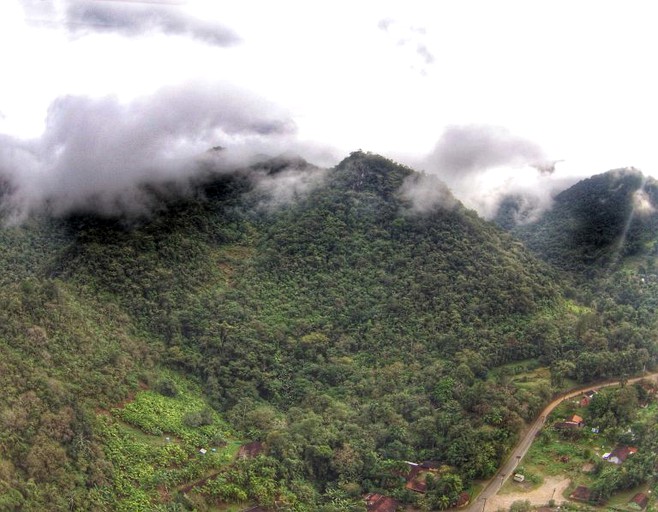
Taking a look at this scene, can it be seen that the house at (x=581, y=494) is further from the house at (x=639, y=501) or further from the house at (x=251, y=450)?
the house at (x=251, y=450)

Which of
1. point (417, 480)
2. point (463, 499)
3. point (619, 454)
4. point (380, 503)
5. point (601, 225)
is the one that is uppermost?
point (601, 225)

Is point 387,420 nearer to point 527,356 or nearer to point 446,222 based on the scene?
point 527,356

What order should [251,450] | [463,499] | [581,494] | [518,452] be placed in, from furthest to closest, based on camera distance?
[518,452], [251,450], [463,499], [581,494]

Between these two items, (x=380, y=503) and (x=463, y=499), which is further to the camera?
(x=463, y=499)

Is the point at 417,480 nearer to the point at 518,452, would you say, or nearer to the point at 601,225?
the point at 518,452

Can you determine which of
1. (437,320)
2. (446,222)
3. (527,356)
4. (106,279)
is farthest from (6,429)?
(446,222)

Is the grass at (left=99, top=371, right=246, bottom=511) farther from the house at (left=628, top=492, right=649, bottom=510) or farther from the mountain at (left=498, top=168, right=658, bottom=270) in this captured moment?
the mountain at (left=498, top=168, right=658, bottom=270)

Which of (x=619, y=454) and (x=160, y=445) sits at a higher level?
(x=160, y=445)

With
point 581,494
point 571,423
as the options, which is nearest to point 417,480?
point 581,494
